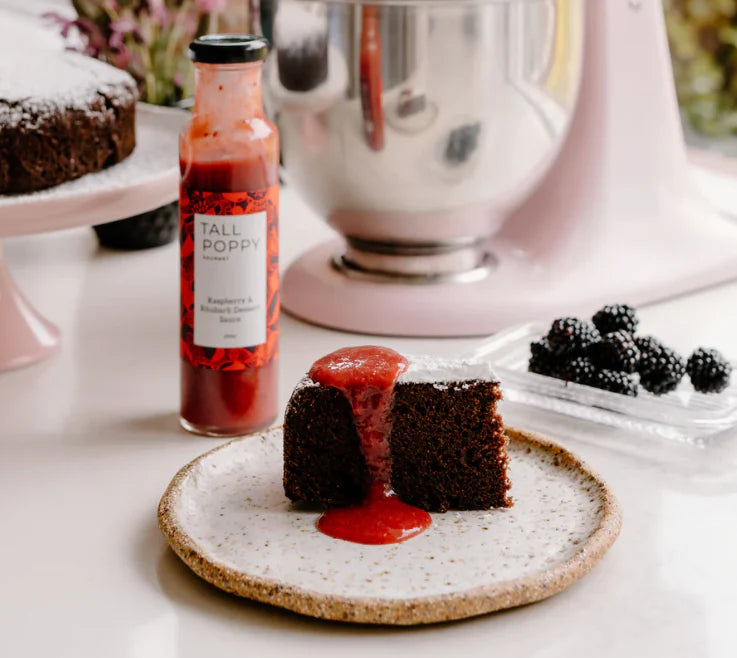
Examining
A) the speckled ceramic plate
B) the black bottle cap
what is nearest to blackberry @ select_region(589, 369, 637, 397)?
the speckled ceramic plate

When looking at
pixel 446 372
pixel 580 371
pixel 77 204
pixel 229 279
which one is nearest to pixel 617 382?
pixel 580 371

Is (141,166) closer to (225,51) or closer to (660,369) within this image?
(225,51)

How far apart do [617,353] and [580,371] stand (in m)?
0.04

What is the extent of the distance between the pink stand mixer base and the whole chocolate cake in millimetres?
119

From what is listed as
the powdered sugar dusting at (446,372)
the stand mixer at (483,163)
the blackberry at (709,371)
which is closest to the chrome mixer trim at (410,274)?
the stand mixer at (483,163)

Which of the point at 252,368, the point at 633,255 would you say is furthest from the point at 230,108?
the point at 633,255

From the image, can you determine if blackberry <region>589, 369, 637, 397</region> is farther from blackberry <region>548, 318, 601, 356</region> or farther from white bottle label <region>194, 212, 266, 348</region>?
white bottle label <region>194, 212, 266, 348</region>

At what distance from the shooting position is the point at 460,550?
767 millimetres

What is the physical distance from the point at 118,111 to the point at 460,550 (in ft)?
1.86

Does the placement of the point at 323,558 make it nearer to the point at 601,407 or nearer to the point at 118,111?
the point at 601,407

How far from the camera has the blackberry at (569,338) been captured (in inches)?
40.3

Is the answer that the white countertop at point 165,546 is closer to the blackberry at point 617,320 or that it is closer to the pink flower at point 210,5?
the blackberry at point 617,320

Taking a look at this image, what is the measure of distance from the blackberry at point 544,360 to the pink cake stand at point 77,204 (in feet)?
1.11

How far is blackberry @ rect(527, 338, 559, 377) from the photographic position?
1.03 meters
